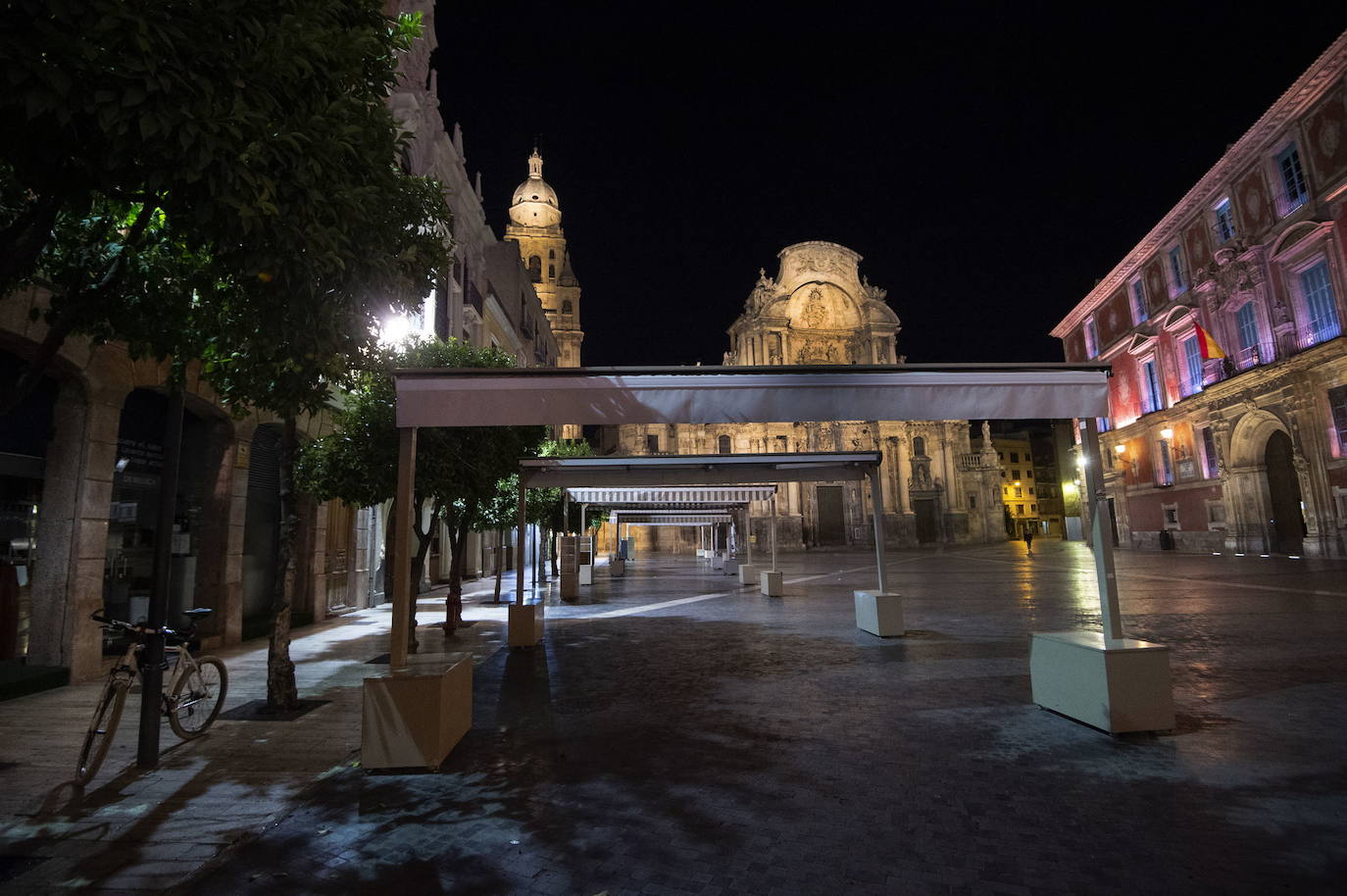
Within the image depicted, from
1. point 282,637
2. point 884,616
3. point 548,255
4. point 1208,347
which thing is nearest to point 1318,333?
point 1208,347

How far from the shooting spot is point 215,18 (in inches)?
144

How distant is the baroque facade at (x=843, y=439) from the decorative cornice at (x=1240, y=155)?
22991 mm

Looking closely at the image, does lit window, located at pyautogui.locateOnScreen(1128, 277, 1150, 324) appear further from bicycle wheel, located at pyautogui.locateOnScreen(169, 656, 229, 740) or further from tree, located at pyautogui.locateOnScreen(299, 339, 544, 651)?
bicycle wheel, located at pyautogui.locateOnScreen(169, 656, 229, 740)

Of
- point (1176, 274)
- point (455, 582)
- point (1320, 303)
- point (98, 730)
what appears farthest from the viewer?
point (1176, 274)

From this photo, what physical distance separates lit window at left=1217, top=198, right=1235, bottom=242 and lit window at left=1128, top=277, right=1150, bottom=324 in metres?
6.49

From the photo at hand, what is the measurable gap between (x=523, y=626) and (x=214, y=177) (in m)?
8.24

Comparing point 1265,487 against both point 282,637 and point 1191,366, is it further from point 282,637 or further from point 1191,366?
point 282,637

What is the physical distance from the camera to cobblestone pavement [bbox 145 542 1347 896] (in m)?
3.34

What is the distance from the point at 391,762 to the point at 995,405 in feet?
18.8

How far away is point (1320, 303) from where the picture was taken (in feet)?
77.3

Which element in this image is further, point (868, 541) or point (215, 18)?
point (868, 541)

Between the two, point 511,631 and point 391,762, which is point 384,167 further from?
point 511,631

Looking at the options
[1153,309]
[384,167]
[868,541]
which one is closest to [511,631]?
[384,167]

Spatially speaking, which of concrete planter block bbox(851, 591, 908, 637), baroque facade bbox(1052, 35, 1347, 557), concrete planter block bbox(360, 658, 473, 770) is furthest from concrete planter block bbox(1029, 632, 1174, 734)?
baroque facade bbox(1052, 35, 1347, 557)
